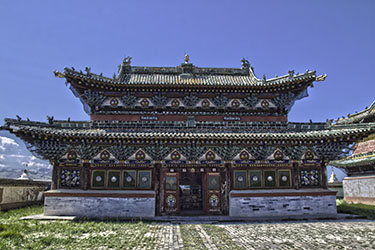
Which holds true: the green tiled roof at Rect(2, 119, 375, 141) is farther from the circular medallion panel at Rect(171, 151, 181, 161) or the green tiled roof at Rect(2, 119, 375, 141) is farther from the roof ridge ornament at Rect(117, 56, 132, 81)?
the roof ridge ornament at Rect(117, 56, 132, 81)

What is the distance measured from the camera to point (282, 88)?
17.0m

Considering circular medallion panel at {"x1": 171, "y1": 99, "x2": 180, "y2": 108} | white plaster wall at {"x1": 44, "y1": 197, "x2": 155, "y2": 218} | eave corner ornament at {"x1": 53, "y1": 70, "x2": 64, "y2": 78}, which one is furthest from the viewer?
circular medallion panel at {"x1": 171, "y1": 99, "x2": 180, "y2": 108}

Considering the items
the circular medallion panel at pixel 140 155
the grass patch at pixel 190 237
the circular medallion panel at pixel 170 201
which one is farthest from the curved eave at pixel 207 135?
the grass patch at pixel 190 237

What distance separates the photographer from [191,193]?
21.2 m

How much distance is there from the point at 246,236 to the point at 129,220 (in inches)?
261

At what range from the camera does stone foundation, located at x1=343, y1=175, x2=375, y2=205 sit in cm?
1918

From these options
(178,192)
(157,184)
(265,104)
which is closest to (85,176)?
(157,184)

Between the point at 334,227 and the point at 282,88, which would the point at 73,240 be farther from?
the point at 282,88

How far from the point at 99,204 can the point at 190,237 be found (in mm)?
7018

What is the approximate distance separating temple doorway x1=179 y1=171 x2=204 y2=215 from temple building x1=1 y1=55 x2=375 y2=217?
359cm

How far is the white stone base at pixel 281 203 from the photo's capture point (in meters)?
14.7

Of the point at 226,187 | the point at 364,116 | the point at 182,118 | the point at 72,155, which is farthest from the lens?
the point at 364,116

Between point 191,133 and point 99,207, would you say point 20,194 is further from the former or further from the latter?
point 191,133

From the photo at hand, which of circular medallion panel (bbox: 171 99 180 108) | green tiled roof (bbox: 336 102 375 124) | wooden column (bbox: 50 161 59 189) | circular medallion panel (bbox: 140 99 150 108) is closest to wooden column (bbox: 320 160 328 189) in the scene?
green tiled roof (bbox: 336 102 375 124)
